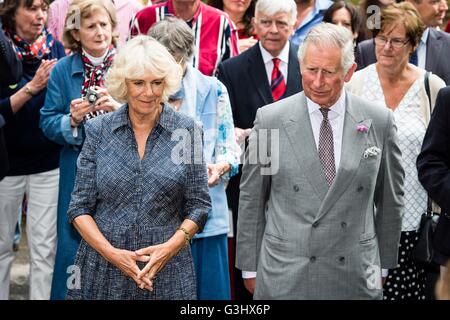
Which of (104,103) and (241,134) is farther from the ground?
(104,103)

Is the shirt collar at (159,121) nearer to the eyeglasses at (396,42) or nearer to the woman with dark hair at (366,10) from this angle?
the eyeglasses at (396,42)

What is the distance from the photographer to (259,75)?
6980 mm

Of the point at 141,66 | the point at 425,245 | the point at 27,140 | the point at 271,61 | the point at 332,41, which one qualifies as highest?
the point at 332,41

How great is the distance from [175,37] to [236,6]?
2.54 meters

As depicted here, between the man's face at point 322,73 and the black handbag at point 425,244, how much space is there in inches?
A: 49.9

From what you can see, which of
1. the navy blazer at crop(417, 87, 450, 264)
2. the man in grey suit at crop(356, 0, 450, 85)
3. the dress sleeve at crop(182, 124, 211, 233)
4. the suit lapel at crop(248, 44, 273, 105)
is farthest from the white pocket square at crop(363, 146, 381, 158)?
the man in grey suit at crop(356, 0, 450, 85)

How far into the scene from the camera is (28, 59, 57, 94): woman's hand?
7113 millimetres

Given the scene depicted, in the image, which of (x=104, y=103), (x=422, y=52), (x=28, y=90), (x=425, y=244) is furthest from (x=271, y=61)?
(x=425, y=244)

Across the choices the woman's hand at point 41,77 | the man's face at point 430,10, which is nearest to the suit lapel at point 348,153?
the woman's hand at point 41,77

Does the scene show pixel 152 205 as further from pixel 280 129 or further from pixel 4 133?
pixel 4 133

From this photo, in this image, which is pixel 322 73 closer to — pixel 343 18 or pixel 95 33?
pixel 95 33

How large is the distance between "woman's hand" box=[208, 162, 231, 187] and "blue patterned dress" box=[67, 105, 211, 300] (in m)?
0.60

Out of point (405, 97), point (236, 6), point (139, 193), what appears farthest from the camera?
point (236, 6)

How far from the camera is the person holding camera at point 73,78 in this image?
6.71m
